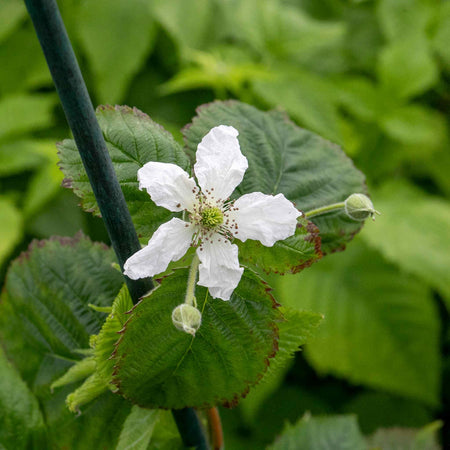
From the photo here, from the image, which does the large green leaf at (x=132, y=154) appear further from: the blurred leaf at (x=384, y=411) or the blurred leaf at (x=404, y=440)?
the blurred leaf at (x=384, y=411)

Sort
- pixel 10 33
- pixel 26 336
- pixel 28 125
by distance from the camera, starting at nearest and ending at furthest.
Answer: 1. pixel 26 336
2. pixel 28 125
3. pixel 10 33

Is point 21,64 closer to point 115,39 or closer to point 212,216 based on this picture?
point 115,39

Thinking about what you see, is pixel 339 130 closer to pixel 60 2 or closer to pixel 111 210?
pixel 60 2

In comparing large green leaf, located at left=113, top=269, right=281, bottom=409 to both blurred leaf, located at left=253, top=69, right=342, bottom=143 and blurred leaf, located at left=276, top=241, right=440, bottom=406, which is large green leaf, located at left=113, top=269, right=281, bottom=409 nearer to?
blurred leaf, located at left=276, top=241, right=440, bottom=406

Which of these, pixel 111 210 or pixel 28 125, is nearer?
pixel 111 210

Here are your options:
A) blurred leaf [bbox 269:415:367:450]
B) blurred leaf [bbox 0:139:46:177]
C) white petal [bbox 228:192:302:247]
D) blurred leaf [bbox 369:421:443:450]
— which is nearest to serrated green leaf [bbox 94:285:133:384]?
white petal [bbox 228:192:302:247]

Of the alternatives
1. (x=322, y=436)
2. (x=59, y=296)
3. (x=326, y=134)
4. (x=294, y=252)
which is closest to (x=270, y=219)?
(x=294, y=252)

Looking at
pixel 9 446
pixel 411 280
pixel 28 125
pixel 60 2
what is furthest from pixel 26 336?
pixel 60 2
